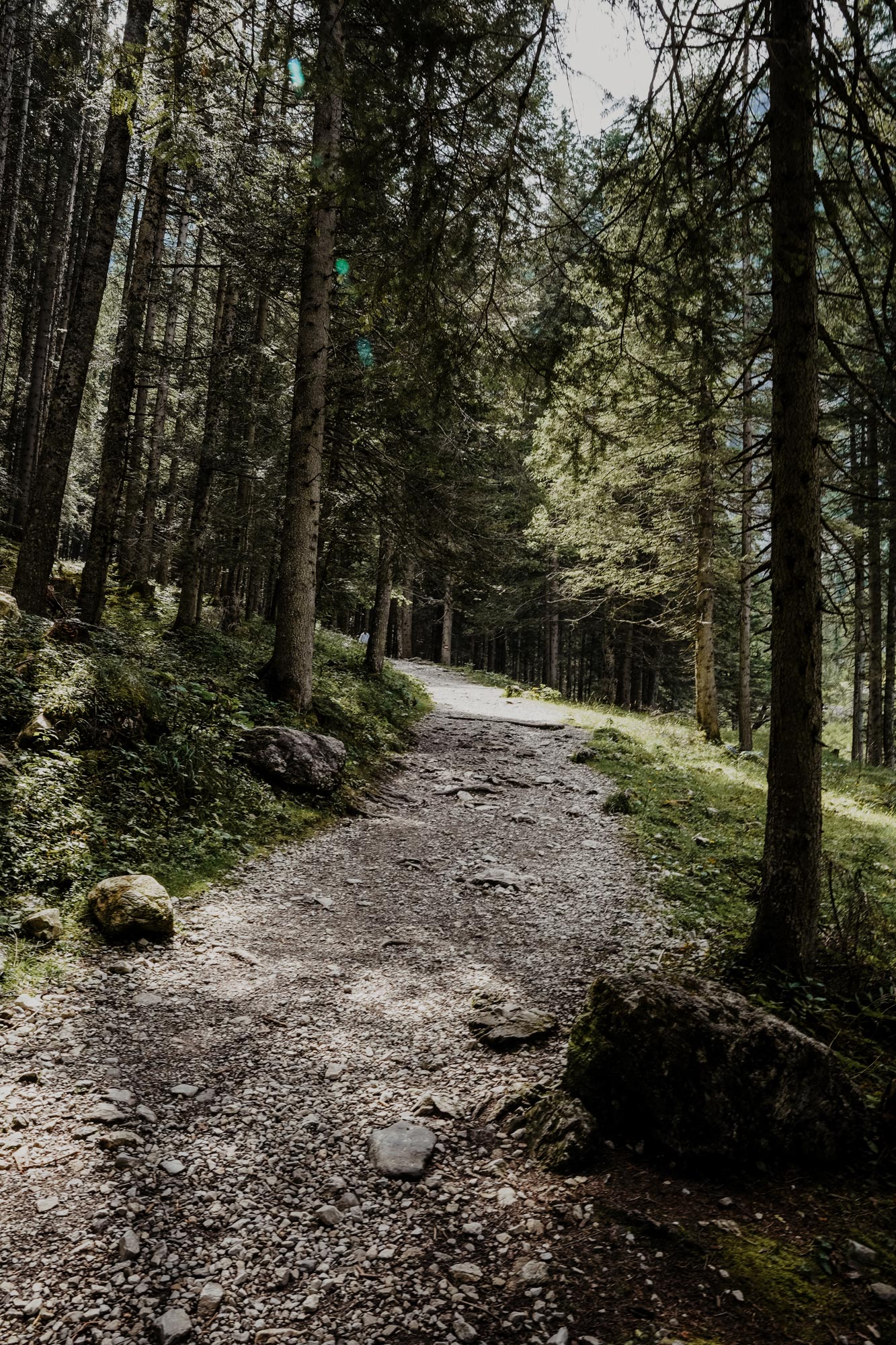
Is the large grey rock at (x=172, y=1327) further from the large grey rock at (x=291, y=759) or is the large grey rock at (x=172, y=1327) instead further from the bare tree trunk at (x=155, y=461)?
the bare tree trunk at (x=155, y=461)

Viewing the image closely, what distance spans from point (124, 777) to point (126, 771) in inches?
2.7

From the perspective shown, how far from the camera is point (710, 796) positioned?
10.7 m

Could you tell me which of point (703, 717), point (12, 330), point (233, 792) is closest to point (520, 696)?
point (703, 717)

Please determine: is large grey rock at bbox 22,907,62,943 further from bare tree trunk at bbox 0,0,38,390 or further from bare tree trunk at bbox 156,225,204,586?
bare tree trunk at bbox 0,0,38,390

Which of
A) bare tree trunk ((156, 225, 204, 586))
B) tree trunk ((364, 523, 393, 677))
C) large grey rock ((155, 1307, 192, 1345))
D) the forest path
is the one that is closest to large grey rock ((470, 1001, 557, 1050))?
the forest path

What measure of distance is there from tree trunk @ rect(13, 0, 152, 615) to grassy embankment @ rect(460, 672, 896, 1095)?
868cm

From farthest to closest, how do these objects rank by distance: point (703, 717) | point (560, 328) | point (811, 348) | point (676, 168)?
point (703, 717), point (560, 328), point (676, 168), point (811, 348)

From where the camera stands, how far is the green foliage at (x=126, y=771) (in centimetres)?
530

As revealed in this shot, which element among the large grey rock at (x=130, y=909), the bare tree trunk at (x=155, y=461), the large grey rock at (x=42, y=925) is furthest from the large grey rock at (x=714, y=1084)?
the bare tree trunk at (x=155, y=461)

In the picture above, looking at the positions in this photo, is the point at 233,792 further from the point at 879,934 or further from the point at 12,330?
the point at 12,330

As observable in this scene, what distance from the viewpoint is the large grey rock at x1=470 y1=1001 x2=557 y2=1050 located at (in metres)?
4.24

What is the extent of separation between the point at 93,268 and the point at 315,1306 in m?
10.9

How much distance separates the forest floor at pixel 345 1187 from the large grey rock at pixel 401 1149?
0.06 metres

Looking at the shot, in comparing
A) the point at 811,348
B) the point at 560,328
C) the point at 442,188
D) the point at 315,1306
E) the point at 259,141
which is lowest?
the point at 315,1306
